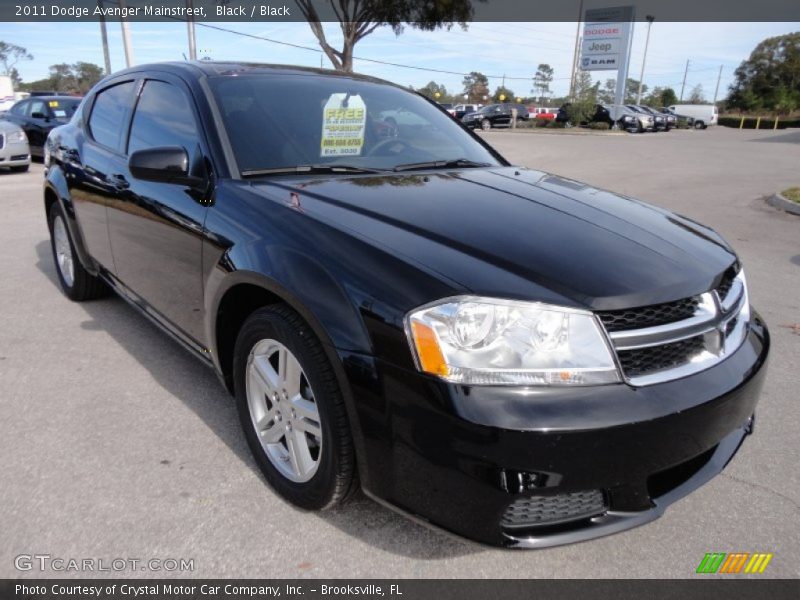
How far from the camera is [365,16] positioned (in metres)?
23.0

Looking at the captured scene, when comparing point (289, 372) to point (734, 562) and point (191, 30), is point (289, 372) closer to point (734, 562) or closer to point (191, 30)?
point (734, 562)

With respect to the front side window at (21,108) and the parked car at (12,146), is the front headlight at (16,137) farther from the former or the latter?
the front side window at (21,108)

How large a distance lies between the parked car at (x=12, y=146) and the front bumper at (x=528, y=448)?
13356 mm

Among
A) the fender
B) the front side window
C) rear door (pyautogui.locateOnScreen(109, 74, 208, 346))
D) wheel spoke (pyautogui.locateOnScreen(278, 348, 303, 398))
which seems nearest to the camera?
wheel spoke (pyautogui.locateOnScreen(278, 348, 303, 398))

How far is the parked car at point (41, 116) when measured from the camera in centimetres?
1440

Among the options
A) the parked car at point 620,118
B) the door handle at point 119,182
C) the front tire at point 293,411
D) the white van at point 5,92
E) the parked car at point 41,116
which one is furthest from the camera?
the parked car at point 620,118

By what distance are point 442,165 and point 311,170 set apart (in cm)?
75

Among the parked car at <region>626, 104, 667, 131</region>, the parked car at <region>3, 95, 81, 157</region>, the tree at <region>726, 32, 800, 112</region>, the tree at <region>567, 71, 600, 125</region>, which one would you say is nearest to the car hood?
the parked car at <region>3, 95, 81, 157</region>

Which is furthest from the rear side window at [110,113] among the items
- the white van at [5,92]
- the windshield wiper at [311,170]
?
the white van at [5,92]

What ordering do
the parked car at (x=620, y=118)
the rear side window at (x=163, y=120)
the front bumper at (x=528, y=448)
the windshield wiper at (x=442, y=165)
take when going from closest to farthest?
the front bumper at (x=528, y=448) < the rear side window at (x=163, y=120) < the windshield wiper at (x=442, y=165) < the parked car at (x=620, y=118)

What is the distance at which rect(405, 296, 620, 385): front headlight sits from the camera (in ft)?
5.65

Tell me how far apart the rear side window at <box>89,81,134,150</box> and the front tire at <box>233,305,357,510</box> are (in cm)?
195

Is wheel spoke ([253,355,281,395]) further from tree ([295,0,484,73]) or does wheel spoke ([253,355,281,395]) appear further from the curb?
tree ([295,0,484,73])
